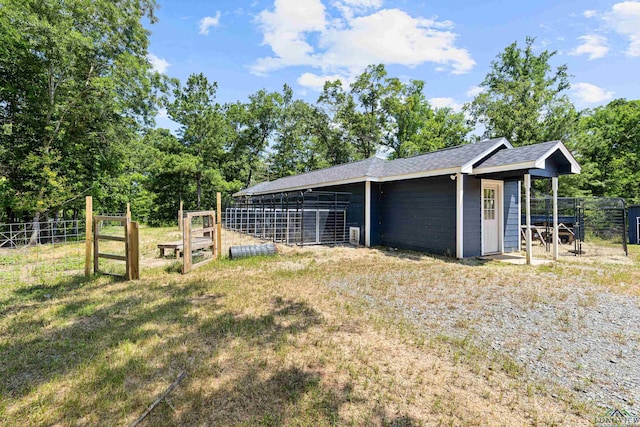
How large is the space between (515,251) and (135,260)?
11695mm

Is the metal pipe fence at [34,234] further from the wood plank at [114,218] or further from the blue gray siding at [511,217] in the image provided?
the blue gray siding at [511,217]

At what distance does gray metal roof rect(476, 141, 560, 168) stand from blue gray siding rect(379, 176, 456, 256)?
1231 millimetres

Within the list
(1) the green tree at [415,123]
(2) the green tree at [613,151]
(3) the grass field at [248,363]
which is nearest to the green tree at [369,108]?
(1) the green tree at [415,123]

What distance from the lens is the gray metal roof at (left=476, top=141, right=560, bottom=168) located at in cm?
766

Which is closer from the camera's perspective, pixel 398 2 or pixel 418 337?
pixel 418 337

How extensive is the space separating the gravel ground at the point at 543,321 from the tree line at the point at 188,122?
14713mm

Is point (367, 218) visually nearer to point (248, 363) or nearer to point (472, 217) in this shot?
point (472, 217)

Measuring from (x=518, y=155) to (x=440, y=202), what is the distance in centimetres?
245

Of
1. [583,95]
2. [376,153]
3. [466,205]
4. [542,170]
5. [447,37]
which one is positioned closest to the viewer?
[542,170]

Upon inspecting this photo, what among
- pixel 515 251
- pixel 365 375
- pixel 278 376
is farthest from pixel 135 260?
pixel 515 251

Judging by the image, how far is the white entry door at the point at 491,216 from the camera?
9477 mm

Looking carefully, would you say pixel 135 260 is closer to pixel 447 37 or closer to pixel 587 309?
pixel 587 309

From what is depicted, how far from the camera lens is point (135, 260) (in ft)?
19.6

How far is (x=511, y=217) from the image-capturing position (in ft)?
33.1
